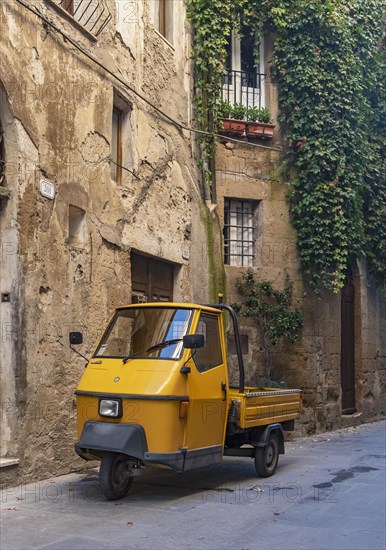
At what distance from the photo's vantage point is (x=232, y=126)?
13000mm

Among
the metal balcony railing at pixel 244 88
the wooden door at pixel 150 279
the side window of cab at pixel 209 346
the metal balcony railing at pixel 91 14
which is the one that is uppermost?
the metal balcony railing at pixel 244 88

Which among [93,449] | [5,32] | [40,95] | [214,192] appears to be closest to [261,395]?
[93,449]

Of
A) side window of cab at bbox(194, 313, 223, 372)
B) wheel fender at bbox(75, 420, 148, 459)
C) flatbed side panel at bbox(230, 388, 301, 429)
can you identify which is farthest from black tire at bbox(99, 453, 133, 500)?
flatbed side panel at bbox(230, 388, 301, 429)

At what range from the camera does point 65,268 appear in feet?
26.9

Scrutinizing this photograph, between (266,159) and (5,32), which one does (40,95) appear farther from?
(266,159)

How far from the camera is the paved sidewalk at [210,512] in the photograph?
5.25 m

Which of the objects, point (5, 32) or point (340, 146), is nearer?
point (5, 32)

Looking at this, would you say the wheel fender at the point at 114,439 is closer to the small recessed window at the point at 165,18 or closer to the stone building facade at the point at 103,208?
the stone building facade at the point at 103,208

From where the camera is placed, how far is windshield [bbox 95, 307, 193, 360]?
680 cm

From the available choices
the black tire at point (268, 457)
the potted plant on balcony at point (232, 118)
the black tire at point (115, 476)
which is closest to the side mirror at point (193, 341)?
the black tire at point (115, 476)

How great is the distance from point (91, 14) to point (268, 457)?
6087mm

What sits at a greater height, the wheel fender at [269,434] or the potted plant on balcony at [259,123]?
the potted plant on balcony at [259,123]

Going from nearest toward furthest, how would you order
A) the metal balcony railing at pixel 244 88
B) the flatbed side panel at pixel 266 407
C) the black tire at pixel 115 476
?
the black tire at pixel 115 476 → the flatbed side panel at pixel 266 407 → the metal balcony railing at pixel 244 88

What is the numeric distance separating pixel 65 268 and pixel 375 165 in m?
9.11
